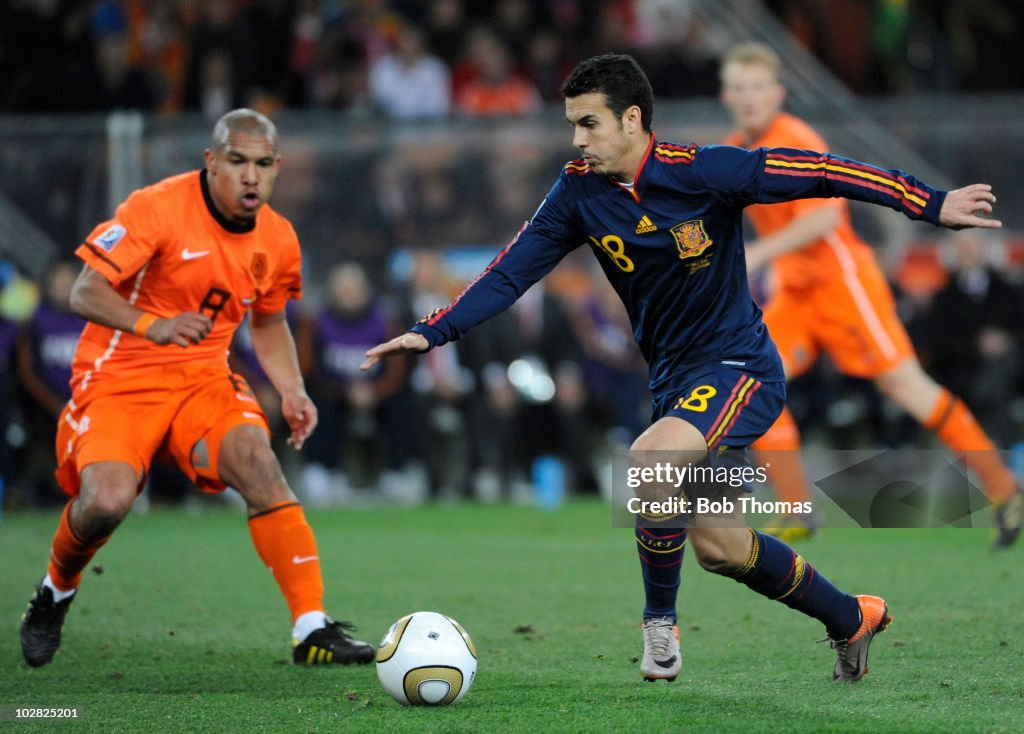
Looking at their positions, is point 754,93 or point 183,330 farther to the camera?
point 754,93

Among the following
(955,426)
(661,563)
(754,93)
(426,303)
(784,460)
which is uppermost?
(754,93)

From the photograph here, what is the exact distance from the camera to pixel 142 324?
576 centimetres

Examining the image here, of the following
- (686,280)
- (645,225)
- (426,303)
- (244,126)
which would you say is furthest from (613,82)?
(426,303)

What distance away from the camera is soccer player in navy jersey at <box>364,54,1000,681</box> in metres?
5.19

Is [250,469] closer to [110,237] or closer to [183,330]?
[183,330]

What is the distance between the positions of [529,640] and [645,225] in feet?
6.43

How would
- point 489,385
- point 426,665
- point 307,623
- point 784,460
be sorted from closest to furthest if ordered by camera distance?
point 426,665 → point 307,623 → point 784,460 → point 489,385

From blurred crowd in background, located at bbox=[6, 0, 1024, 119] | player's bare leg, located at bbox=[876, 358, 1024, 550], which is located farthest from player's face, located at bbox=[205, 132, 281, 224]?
blurred crowd in background, located at bbox=[6, 0, 1024, 119]

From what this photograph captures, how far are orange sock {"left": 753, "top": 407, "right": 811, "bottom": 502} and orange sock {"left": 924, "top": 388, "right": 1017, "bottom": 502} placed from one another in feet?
2.67

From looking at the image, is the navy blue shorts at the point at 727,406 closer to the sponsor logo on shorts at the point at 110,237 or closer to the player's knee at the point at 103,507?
the player's knee at the point at 103,507

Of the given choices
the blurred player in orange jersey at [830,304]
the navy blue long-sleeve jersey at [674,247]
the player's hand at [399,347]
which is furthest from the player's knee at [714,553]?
the blurred player in orange jersey at [830,304]

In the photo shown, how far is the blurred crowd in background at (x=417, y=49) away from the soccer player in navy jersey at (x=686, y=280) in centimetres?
886

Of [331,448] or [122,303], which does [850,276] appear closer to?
[122,303]

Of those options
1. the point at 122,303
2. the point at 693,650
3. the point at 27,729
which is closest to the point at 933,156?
the point at 693,650
